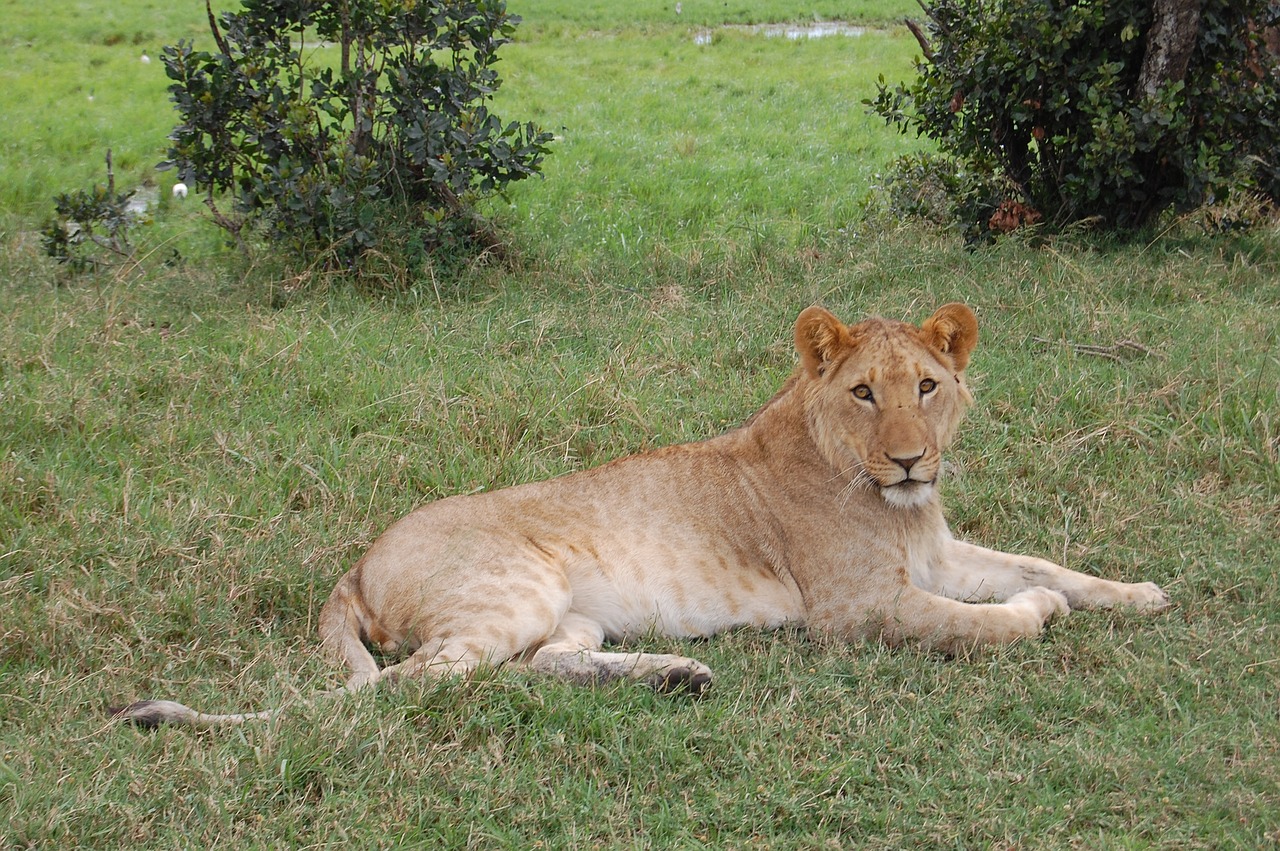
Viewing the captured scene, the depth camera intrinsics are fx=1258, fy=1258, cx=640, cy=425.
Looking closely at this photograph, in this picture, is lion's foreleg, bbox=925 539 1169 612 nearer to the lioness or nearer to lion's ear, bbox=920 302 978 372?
the lioness

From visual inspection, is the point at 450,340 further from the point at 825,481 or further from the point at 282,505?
the point at 825,481

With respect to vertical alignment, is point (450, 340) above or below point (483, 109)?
below

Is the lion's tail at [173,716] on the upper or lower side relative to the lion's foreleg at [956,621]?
lower

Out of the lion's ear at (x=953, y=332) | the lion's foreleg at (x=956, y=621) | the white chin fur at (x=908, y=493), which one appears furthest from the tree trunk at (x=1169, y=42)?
the lion's foreleg at (x=956, y=621)

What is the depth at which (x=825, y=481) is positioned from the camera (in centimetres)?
380

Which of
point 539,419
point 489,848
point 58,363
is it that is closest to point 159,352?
point 58,363

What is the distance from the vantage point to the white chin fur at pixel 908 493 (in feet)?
11.9

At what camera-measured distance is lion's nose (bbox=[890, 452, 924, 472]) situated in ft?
11.6

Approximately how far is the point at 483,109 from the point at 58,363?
8.22 feet

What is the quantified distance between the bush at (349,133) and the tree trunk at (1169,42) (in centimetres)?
308

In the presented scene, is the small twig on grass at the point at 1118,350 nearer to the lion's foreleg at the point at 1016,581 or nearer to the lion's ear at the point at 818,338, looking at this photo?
the lion's foreleg at the point at 1016,581

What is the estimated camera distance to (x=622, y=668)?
3.33 metres

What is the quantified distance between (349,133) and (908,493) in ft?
13.8

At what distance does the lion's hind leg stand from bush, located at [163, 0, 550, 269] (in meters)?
3.46
